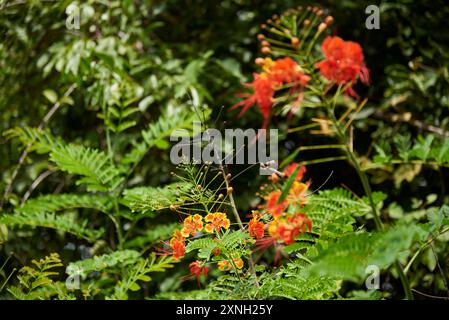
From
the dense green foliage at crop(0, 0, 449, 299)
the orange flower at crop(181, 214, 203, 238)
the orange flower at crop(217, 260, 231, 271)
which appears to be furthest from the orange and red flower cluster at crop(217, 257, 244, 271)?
the dense green foliage at crop(0, 0, 449, 299)

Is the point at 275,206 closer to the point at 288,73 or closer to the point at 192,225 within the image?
the point at 288,73

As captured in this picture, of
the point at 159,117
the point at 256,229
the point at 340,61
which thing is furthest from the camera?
the point at 159,117

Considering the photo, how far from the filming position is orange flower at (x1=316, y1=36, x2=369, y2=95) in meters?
0.85

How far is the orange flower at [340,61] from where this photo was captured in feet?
2.78

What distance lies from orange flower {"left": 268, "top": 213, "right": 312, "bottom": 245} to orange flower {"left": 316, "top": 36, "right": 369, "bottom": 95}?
24 cm

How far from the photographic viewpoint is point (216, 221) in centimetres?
116

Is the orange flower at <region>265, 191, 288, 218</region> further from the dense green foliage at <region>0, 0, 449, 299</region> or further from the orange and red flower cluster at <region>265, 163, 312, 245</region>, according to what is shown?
the dense green foliage at <region>0, 0, 449, 299</region>

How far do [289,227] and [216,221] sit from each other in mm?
303

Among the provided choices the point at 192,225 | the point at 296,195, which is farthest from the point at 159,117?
the point at 296,195

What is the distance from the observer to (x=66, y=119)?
3.03m

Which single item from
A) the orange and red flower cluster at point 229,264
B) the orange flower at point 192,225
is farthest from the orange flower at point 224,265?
the orange flower at point 192,225

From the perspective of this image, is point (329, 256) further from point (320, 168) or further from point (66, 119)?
point (66, 119)

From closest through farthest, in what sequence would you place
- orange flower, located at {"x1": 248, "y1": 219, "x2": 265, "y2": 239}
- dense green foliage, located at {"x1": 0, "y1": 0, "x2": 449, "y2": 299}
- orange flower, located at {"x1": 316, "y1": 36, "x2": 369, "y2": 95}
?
orange flower, located at {"x1": 316, "y1": 36, "x2": 369, "y2": 95} → orange flower, located at {"x1": 248, "y1": 219, "x2": 265, "y2": 239} → dense green foliage, located at {"x1": 0, "y1": 0, "x2": 449, "y2": 299}

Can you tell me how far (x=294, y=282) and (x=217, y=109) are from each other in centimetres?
171
